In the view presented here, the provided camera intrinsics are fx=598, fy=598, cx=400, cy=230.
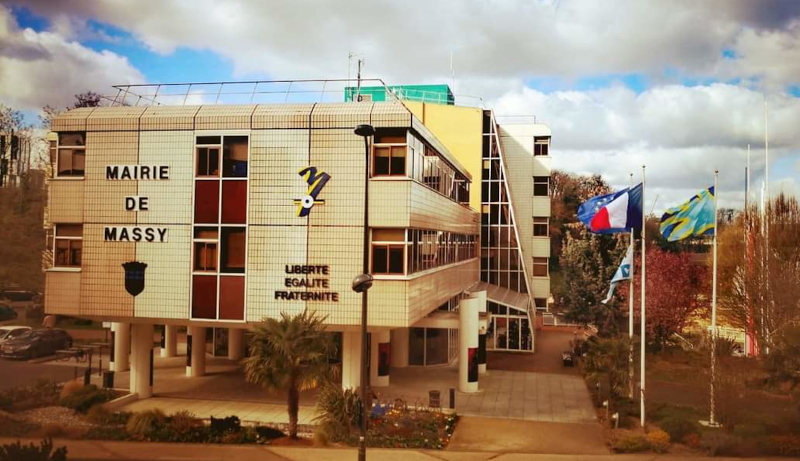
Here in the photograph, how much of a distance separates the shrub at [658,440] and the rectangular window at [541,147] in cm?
2597

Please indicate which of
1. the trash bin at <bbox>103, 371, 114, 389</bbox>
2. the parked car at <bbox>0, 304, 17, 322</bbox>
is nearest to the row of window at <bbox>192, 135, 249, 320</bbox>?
the trash bin at <bbox>103, 371, 114, 389</bbox>

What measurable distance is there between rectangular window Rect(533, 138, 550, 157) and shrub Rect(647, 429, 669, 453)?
25968 millimetres

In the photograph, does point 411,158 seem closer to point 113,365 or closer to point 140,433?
point 140,433

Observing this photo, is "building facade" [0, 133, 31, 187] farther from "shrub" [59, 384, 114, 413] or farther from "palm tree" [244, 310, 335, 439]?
"palm tree" [244, 310, 335, 439]

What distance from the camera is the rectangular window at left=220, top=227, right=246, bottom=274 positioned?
21.0 m

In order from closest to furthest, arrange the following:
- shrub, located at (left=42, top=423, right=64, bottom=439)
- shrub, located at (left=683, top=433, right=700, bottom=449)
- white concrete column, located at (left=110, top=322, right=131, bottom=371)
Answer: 1. shrub, located at (left=42, top=423, right=64, bottom=439)
2. shrub, located at (left=683, top=433, right=700, bottom=449)
3. white concrete column, located at (left=110, top=322, right=131, bottom=371)

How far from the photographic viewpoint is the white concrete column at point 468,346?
83.4ft

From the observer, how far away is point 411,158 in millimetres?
20797

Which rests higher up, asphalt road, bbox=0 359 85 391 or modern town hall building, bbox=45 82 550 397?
modern town hall building, bbox=45 82 550 397

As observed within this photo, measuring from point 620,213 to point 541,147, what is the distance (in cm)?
2259

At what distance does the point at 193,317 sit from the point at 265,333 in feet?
15.9

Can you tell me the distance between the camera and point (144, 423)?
707 inches

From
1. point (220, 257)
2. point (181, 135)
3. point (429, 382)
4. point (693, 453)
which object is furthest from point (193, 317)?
point (693, 453)

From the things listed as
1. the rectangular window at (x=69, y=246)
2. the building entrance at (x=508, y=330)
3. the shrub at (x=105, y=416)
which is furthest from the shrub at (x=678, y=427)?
the rectangular window at (x=69, y=246)
